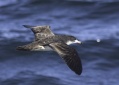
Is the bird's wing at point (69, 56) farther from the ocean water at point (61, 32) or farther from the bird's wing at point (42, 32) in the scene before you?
the ocean water at point (61, 32)

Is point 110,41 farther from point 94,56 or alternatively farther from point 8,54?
point 8,54

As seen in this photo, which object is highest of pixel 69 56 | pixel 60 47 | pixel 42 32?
pixel 42 32

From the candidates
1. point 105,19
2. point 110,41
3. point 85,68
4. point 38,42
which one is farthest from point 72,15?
point 38,42

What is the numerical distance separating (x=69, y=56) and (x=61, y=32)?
6.05 m

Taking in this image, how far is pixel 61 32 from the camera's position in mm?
14875

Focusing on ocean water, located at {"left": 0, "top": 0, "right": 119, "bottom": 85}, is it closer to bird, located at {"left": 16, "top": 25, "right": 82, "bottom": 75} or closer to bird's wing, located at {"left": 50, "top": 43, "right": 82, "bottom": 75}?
bird, located at {"left": 16, "top": 25, "right": 82, "bottom": 75}

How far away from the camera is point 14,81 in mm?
12188

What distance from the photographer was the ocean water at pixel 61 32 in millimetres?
12352

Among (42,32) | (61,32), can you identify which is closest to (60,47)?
(42,32)

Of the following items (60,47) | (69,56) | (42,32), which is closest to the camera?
(69,56)

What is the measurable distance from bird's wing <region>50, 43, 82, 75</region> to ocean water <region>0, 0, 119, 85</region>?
116 inches

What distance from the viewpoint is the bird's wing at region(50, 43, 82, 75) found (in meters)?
8.62

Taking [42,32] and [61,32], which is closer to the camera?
[42,32]

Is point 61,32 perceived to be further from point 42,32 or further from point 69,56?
point 69,56
